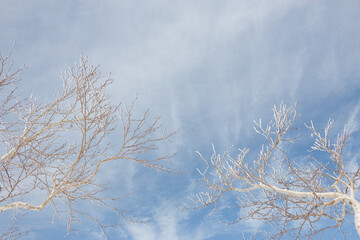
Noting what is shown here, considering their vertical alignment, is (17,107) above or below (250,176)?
above

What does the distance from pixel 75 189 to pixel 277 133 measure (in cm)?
455

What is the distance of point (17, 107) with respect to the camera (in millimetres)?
5863

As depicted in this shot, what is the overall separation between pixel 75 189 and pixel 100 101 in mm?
2222

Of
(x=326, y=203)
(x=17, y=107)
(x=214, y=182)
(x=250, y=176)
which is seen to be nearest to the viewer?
(x=326, y=203)

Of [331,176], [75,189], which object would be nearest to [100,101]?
[75,189]

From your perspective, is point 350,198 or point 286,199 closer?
point 350,198

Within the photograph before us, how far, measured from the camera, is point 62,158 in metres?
6.34

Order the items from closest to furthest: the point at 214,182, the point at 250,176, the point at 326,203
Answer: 1. the point at 326,203
2. the point at 250,176
3. the point at 214,182

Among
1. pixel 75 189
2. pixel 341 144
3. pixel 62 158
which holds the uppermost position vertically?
pixel 62 158

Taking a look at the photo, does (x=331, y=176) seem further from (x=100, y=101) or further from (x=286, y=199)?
(x=100, y=101)

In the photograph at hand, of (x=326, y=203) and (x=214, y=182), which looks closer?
(x=326, y=203)

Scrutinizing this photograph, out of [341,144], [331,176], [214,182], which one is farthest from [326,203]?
[214,182]

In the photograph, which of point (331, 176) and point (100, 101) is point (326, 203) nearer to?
point (331, 176)

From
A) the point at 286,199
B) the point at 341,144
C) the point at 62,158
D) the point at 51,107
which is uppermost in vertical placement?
the point at 51,107
